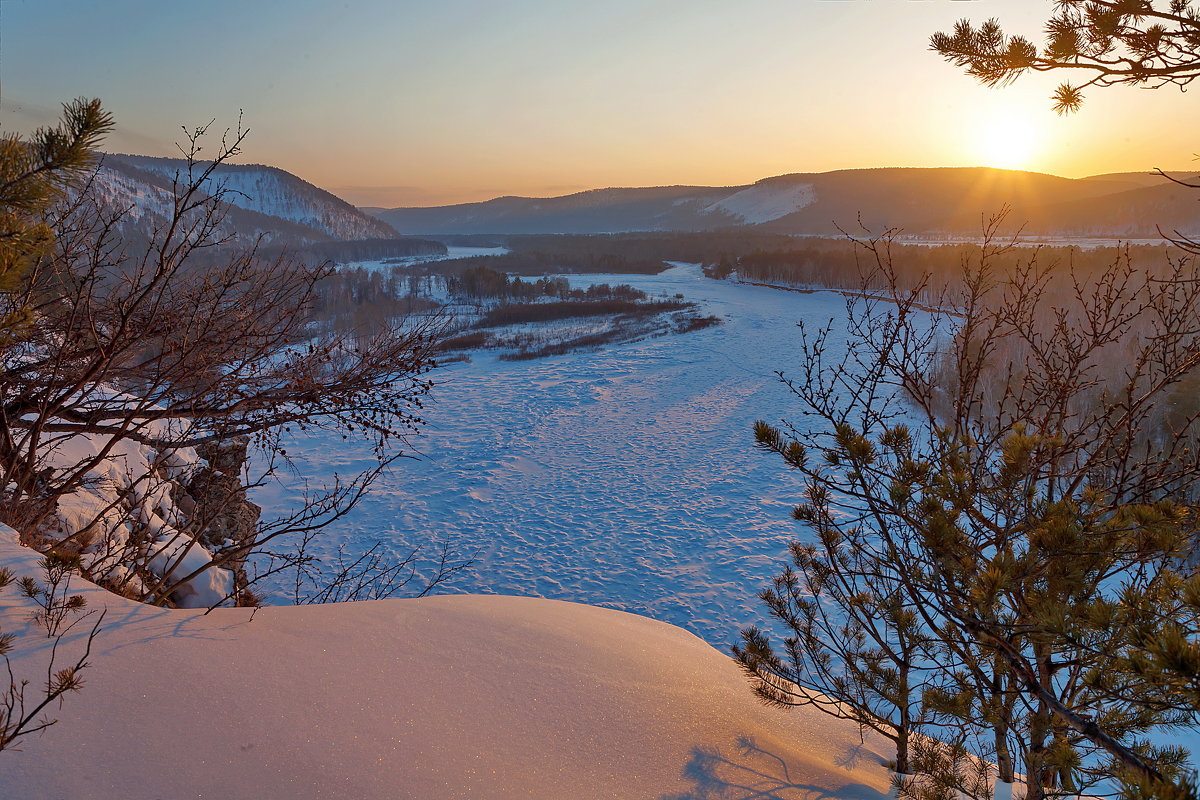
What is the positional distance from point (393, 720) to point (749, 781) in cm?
163

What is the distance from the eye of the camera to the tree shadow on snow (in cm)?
285

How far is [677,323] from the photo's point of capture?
129 ft

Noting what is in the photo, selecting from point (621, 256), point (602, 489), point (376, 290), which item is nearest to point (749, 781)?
point (602, 489)

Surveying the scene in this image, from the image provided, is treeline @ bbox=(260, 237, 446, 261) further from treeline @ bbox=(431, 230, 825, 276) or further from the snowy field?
the snowy field

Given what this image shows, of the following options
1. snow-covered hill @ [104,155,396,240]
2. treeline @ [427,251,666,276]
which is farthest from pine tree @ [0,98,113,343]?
snow-covered hill @ [104,155,396,240]

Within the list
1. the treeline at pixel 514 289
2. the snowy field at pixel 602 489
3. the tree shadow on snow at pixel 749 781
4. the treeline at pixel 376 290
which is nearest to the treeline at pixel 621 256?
the treeline at pixel 376 290

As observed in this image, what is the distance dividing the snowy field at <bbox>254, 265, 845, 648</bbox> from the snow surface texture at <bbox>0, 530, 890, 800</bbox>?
233 cm

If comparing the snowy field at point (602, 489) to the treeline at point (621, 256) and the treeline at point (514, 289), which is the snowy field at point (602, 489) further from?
the treeline at point (621, 256)

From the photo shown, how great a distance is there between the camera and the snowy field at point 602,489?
12.1m

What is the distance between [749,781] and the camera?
3.00m

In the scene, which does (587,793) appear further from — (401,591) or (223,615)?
(401,591)

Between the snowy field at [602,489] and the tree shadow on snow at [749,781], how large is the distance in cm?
347

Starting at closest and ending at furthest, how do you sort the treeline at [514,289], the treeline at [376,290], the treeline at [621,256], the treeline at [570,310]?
the treeline at [570,310] → the treeline at [376,290] → the treeline at [514,289] → the treeline at [621,256]

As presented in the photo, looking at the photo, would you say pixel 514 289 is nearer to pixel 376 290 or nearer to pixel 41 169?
pixel 376 290
